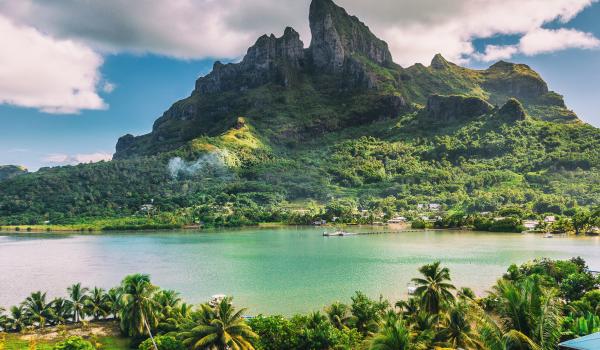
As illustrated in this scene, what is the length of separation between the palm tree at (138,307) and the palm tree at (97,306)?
19.2 ft

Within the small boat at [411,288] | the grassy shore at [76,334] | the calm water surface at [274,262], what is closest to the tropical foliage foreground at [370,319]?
the grassy shore at [76,334]

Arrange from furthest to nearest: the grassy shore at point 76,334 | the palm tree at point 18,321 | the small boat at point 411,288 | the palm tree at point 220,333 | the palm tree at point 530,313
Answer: the small boat at point 411,288
the palm tree at point 18,321
the grassy shore at point 76,334
the palm tree at point 220,333
the palm tree at point 530,313

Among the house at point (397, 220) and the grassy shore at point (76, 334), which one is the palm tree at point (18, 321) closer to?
the grassy shore at point (76, 334)

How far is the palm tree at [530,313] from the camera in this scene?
1714cm

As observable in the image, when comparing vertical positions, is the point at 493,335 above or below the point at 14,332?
above

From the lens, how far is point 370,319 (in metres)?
38.6

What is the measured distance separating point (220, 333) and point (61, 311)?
2490 centimetres

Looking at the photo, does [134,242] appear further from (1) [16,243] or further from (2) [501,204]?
(2) [501,204]

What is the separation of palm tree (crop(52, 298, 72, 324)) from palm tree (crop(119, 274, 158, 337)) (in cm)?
789

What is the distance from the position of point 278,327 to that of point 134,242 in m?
106

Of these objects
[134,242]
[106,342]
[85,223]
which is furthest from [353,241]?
[85,223]

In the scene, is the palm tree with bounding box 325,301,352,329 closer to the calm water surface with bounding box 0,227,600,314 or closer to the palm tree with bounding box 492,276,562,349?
the calm water surface with bounding box 0,227,600,314

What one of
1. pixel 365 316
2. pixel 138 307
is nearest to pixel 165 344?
pixel 138 307

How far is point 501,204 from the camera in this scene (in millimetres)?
178375
